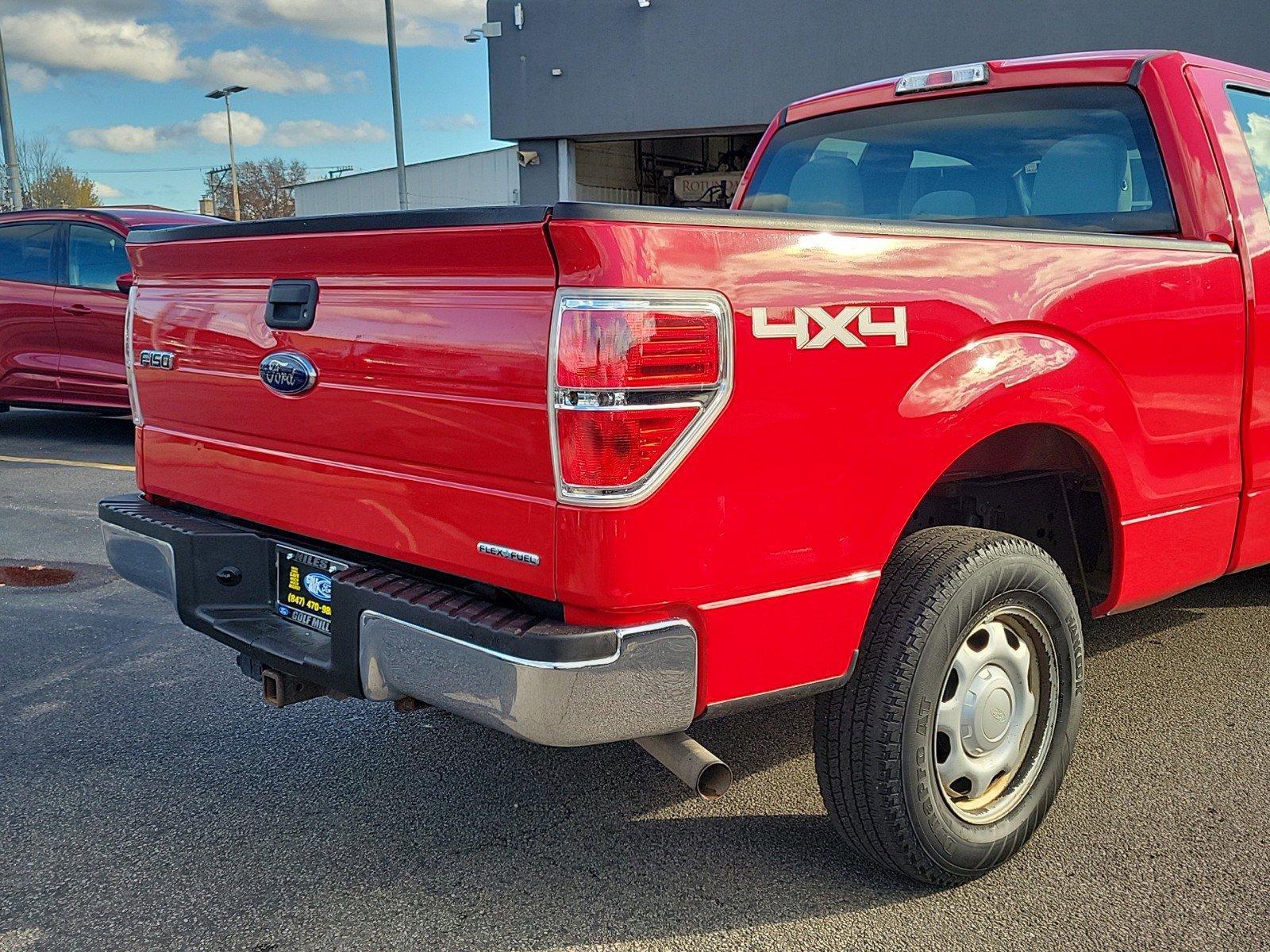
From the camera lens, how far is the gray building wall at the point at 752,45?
1659 centimetres

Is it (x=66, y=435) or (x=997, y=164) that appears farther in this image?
(x=66, y=435)

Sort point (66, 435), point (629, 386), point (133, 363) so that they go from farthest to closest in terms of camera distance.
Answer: point (66, 435) → point (133, 363) → point (629, 386)

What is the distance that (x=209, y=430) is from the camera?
3131mm

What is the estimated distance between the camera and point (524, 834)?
304 cm

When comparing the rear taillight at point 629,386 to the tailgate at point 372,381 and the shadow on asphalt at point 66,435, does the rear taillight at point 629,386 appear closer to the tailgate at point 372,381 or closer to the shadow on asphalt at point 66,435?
the tailgate at point 372,381

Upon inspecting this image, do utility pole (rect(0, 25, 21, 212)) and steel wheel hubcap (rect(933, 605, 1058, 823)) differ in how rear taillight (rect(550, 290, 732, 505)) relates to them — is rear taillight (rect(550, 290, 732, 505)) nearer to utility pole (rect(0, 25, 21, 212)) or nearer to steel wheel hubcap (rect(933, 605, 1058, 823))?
steel wheel hubcap (rect(933, 605, 1058, 823))

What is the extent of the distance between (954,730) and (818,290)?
112 centimetres

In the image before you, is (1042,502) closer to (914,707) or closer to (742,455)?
(914,707)

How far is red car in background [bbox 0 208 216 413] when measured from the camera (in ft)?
30.5

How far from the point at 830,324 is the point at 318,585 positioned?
135cm

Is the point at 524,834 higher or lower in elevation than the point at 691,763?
lower

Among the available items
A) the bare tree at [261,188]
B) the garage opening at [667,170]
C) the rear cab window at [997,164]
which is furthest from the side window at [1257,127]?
the bare tree at [261,188]

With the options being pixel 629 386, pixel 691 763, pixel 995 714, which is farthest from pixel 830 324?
pixel 995 714

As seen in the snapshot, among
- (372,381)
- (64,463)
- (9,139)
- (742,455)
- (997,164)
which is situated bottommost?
(64,463)
